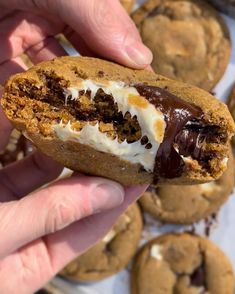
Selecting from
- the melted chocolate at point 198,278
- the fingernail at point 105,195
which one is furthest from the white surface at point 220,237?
the fingernail at point 105,195

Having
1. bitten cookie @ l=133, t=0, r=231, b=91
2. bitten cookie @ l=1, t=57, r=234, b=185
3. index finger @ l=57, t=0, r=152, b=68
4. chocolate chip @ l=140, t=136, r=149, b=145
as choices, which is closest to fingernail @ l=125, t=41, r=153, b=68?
index finger @ l=57, t=0, r=152, b=68

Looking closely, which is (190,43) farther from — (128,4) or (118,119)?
(118,119)

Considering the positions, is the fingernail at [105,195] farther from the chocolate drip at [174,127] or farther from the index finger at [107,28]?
the index finger at [107,28]

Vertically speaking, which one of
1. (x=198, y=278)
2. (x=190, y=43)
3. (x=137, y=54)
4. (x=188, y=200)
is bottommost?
(x=198, y=278)

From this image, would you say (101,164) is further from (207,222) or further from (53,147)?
(207,222)

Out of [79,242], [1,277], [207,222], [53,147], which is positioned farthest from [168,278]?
[53,147]

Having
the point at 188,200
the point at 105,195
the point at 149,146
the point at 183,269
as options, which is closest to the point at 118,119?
the point at 149,146

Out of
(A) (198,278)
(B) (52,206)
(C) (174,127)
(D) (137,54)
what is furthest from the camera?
(A) (198,278)

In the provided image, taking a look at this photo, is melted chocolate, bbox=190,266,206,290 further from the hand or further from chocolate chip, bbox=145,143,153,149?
chocolate chip, bbox=145,143,153,149
